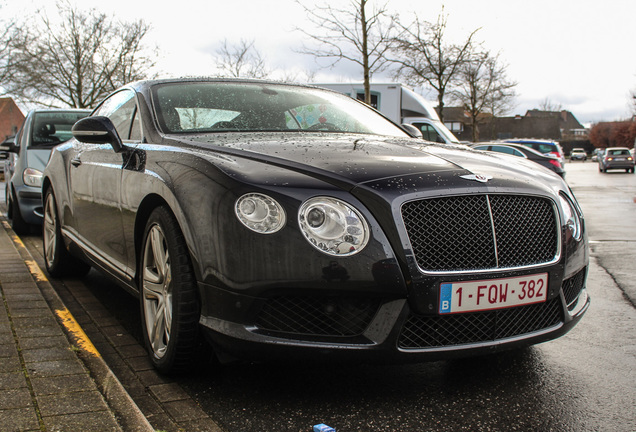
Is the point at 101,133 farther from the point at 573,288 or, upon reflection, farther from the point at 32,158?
the point at 32,158

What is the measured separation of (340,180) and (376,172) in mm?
181

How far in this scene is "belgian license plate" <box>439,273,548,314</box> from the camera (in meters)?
2.62

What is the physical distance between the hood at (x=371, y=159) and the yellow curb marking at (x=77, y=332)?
3.78 ft

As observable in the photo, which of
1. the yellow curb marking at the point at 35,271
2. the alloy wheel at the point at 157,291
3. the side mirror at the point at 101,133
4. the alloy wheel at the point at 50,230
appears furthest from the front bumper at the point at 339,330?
the alloy wheel at the point at 50,230

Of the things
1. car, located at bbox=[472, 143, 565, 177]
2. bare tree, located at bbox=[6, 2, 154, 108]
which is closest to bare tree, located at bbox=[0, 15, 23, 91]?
bare tree, located at bbox=[6, 2, 154, 108]

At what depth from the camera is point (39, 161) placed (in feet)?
28.1

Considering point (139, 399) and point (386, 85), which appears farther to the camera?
point (386, 85)

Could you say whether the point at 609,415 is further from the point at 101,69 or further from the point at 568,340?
the point at 101,69

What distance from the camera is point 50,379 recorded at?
2.80m

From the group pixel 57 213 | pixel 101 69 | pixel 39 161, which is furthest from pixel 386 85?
pixel 101 69

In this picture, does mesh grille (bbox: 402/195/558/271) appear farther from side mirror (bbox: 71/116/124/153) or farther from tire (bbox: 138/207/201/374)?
side mirror (bbox: 71/116/124/153)

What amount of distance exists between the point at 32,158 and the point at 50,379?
6.49 metres

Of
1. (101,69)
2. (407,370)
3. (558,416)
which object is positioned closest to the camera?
(558,416)

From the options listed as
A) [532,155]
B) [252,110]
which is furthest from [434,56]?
[252,110]
